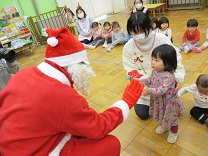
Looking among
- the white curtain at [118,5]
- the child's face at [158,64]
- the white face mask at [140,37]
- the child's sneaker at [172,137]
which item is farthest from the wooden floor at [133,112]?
the white curtain at [118,5]

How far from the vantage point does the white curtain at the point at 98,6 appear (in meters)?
5.20

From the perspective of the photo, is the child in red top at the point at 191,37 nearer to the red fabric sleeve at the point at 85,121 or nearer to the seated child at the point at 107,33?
the seated child at the point at 107,33

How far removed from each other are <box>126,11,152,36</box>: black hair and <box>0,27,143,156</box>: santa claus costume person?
1.77 ft

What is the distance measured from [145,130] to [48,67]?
0.97m

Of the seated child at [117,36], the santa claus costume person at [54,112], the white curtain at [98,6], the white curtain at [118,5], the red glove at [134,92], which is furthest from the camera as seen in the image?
the white curtain at [118,5]

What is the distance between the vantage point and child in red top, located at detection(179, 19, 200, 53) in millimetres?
2508

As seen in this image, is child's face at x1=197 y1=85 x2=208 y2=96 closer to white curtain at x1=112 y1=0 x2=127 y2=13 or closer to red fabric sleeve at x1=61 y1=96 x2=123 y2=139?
red fabric sleeve at x1=61 y1=96 x2=123 y2=139

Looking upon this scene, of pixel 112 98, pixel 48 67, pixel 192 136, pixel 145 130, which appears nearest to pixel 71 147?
pixel 48 67

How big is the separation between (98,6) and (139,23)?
5041 mm

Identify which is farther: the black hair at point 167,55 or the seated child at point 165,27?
the seated child at point 165,27

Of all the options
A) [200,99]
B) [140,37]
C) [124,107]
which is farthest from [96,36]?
[124,107]

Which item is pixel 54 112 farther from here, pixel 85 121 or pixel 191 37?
pixel 191 37

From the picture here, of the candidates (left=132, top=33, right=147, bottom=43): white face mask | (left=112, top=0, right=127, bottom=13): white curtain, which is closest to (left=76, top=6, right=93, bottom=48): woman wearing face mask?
(left=112, top=0, right=127, bottom=13): white curtain

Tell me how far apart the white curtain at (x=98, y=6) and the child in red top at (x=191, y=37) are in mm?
3623
